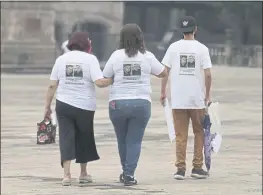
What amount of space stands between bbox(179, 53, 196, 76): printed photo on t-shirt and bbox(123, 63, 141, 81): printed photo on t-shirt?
74 cm

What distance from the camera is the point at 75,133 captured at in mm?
9844

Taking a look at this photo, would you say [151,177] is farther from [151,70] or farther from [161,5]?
[161,5]

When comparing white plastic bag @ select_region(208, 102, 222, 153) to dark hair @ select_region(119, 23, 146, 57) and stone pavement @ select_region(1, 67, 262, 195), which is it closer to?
stone pavement @ select_region(1, 67, 262, 195)

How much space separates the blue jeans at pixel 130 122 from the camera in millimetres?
9727

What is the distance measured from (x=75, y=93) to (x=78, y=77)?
0.17 m

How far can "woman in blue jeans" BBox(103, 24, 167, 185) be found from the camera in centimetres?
973

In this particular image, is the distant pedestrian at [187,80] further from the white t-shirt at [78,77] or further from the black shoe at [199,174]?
the white t-shirt at [78,77]

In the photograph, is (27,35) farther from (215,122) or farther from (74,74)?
(74,74)

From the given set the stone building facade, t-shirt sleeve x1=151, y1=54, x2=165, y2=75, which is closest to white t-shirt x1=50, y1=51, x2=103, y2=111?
t-shirt sleeve x1=151, y1=54, x2=165, y2=75

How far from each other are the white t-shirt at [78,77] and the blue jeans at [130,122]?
294mm

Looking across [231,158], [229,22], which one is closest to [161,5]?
[229,22]

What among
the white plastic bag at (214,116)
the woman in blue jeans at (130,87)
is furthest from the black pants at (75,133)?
the white plastic bag at (214,116)

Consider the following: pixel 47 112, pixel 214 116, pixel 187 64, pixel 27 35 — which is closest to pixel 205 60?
pixel 187 64

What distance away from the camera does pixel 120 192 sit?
932 cm
